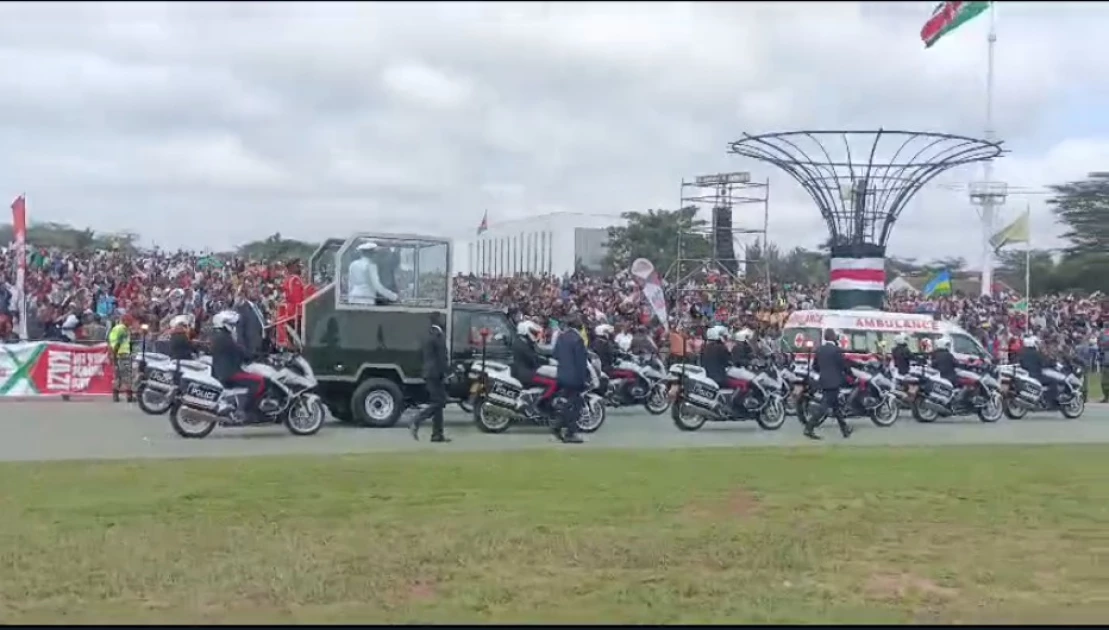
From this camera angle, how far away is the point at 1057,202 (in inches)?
713

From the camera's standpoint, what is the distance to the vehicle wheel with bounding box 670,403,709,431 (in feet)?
64.0

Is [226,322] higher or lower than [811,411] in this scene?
higher

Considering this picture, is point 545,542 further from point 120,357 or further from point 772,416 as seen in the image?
point 120,357

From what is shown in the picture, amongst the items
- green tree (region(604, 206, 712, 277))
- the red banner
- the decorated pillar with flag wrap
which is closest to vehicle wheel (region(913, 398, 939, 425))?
the decorated pillar with flag wrap

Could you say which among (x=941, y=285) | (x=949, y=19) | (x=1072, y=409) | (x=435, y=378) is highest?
(x=949, y=19)

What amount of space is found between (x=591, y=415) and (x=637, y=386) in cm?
415

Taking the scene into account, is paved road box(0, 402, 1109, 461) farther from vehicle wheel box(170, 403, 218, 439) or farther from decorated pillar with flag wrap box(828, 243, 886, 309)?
decorated pillar with flag wrap box(828, 243, 886, 309)

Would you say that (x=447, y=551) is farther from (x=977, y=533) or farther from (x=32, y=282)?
(x=32, y=282)

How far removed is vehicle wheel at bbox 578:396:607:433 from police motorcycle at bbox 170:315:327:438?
366 cm

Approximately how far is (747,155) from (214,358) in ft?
63.3

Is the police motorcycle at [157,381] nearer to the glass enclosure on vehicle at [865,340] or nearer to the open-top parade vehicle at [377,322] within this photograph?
the open-top parade vehicle at [377,322]

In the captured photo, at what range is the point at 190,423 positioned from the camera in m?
16.9

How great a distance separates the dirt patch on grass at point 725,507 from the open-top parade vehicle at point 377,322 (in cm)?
768

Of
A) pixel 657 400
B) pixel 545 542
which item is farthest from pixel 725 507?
pixel 657 400
